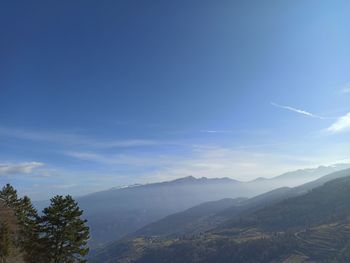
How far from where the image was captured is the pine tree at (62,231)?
163 ft

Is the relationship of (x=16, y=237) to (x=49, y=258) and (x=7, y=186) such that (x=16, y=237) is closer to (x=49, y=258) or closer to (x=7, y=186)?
(x=7, y=186)

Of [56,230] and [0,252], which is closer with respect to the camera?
[56,230]

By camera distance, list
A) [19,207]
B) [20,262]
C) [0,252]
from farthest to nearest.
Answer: [19,207] → [20,262] → [0,252]

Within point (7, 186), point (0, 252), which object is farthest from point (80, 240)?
point (7, 186)

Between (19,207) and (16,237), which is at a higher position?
(19,207)

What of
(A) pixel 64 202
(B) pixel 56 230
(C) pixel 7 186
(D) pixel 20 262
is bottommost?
(D) pixel 20 262

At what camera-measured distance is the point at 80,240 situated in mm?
51250

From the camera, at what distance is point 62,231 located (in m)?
50.0

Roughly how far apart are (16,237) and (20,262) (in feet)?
41.7

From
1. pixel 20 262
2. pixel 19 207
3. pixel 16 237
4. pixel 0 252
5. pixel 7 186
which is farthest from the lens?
pixel 7 186

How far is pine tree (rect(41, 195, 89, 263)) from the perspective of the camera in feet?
163

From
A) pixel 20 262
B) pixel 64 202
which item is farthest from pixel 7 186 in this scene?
pixel 64 202

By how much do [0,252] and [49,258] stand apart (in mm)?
11332

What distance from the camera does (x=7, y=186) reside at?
95188mm
